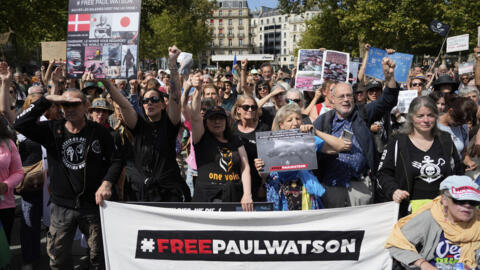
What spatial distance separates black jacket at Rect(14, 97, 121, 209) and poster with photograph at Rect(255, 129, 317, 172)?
1364 millimetres

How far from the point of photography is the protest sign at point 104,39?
13.5 ft

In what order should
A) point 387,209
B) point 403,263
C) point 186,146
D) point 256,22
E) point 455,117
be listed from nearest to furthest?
point 403,263
point 387,209
point 455,117
point 186,146
point 256,22

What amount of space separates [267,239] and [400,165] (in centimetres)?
132

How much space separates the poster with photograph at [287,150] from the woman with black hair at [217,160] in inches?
13.2

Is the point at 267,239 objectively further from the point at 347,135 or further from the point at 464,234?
the point at 464,234

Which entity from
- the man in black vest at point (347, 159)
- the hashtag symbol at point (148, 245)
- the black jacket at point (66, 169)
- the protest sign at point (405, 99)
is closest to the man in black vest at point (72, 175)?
the black jacket at point (66, 169)

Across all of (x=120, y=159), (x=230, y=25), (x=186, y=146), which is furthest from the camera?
(x=230, y=25)

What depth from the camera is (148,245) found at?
396cm

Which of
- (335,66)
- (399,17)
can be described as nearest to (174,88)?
(335,66)

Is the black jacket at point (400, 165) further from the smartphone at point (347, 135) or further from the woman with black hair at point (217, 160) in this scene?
the woman with black hair at point (217, 160)

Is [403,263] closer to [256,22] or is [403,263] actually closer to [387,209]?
[387,209]

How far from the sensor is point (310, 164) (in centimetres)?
393

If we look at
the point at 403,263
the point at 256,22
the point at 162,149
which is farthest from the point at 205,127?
the point at 256,22

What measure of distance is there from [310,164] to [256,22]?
161913mm
